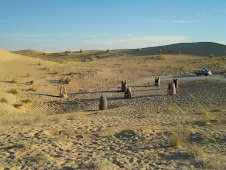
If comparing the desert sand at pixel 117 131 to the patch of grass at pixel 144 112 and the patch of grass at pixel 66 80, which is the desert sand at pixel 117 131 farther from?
the patch of grass at pixel 66 80

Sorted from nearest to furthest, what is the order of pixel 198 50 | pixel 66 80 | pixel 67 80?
pixel 67 80, pixel 66 80, pixel 198 50

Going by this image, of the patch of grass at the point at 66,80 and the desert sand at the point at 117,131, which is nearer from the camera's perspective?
the desert sand at the point at 117,131

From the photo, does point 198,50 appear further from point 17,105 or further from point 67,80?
point 17,105

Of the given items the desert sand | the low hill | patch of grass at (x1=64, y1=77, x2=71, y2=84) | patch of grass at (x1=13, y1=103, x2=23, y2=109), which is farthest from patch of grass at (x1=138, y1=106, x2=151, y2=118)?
the low hill

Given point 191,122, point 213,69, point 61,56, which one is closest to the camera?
point 191,122

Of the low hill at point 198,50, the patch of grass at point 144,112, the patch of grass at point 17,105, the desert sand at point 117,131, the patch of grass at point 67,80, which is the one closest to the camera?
the desert sand at point 117,131

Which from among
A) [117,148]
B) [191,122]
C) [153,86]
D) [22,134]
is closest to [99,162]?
[117,148]

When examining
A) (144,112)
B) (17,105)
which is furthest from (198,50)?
(17,105)

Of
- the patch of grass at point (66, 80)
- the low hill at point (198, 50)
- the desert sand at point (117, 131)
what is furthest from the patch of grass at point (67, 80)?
the low hill at point (198, 50)

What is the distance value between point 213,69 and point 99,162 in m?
25.9

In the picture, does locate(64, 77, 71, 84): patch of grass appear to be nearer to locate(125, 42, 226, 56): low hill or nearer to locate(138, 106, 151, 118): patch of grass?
locate(138, 106, 151, 118): patch of grass

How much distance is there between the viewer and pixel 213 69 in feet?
89.2

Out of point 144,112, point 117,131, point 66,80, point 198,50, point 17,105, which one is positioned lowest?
point 17,105

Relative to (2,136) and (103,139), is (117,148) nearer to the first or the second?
(103,139)
